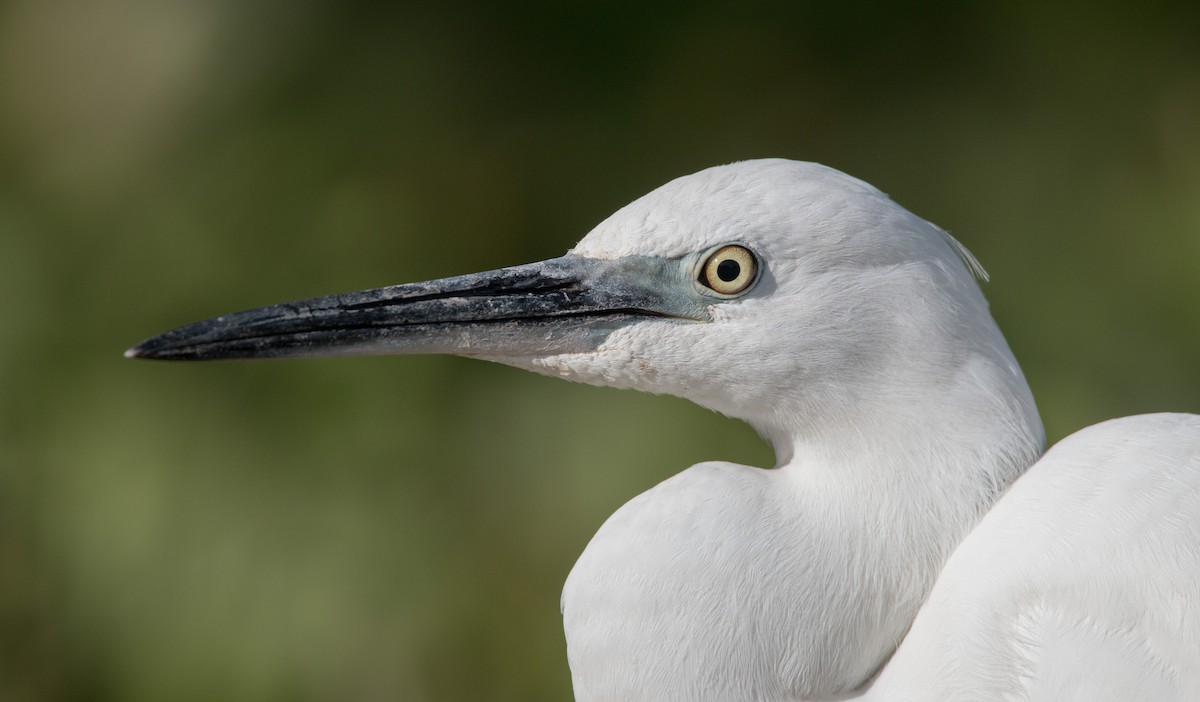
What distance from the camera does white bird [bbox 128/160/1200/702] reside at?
3.86 ft

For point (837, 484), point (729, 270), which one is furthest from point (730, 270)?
point (837, 484)

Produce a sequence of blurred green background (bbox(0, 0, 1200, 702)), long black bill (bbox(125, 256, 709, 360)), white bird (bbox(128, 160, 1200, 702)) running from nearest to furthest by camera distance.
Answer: white bird (bbox(128, 160, 1200, 702)) → long black bill (bbox(125, 256, 709, 360)) → blurred green background (bbox(0, 0, 1200, 702))

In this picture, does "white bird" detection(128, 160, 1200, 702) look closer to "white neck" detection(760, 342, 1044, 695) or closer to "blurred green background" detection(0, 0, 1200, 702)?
"white neck" detection(760, 342, 1044, 695)

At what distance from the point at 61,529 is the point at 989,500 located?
118 inches

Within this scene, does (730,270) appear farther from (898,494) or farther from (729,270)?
(898,494)

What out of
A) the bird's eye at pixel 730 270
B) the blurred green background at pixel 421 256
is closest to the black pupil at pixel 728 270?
the bird's eye at pixel 730 270

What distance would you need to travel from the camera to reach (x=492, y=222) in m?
3.17

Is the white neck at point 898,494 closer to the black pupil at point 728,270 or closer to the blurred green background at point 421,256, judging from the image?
the black pupil at point 728,270

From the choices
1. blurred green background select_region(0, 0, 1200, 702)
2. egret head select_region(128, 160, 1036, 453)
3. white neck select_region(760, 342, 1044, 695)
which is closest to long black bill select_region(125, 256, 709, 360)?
egret head select_region(128, 160, 1036, 453)

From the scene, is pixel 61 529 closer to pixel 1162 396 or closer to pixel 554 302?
pixel 554 302

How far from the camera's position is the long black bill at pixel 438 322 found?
1.30 meters

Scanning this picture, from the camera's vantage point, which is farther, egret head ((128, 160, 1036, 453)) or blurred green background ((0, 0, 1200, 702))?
blurred green background ((0, 0, 1200, 702))

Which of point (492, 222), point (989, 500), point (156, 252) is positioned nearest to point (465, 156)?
point (492, 222)

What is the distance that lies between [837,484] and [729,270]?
291mm
